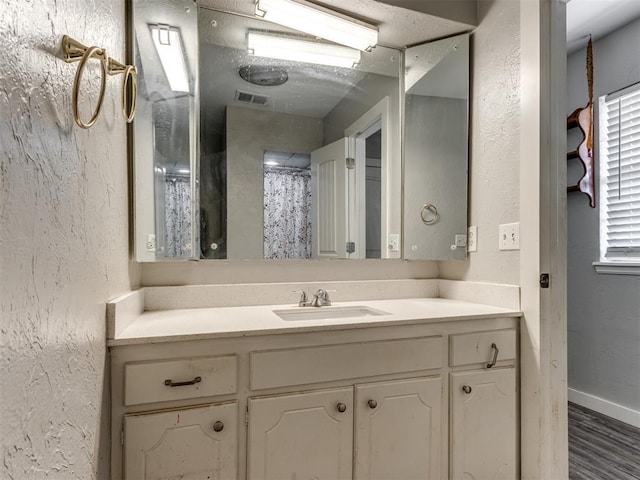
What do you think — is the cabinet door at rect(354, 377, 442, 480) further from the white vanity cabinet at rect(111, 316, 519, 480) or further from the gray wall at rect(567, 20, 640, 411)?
the gray wall at rect(567, 20, 640, 411)

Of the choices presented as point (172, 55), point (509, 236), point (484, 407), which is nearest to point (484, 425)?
point (484, 407)

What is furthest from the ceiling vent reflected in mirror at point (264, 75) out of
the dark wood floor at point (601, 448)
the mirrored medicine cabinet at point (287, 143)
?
the dark wood floor at point (601, 448)

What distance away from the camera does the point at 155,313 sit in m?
1.49

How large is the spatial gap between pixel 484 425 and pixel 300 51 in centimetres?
185

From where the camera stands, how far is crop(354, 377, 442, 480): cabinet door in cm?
130

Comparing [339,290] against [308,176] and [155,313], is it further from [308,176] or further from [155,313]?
[155,313]

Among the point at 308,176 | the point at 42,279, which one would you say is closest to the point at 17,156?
the point at 42,279

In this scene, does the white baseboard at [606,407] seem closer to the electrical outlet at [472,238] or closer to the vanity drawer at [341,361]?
the electrical outlet at [472,238]

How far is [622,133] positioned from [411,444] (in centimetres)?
234

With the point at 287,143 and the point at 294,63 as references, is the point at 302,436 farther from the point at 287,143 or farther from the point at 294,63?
the point at 294,63

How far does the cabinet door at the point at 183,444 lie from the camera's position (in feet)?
3.52

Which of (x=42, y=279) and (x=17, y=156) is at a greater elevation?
(x=17, y=156)

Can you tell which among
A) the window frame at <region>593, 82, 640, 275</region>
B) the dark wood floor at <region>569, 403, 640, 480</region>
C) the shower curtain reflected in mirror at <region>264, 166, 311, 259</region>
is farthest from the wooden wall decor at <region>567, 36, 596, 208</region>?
the shower curtain reflected in mirror at <region>264, 166, 311, 259</region>

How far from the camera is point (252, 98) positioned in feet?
5.65
